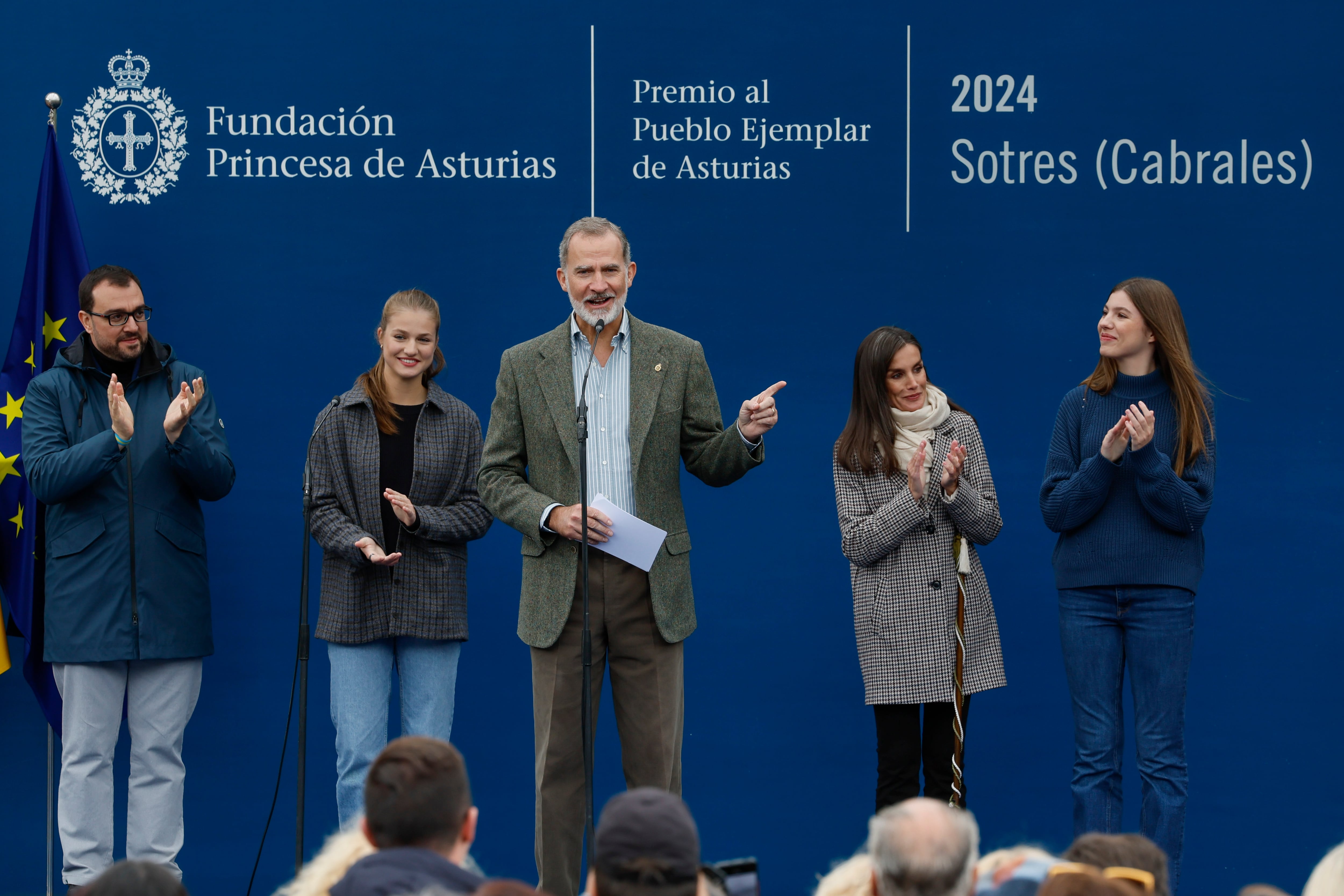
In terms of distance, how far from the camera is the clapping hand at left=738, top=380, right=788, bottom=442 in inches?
127

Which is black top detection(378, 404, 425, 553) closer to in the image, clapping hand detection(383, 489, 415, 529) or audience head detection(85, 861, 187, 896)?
clapping hand detection(383, 489, 415, 529)

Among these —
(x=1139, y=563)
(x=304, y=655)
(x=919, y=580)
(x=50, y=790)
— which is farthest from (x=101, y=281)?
(x=1139, y=563)

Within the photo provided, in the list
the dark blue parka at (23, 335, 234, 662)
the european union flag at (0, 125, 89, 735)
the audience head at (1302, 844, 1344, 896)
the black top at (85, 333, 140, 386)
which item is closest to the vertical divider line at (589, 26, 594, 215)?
the dark blue parka at (23, 335, 234, 662)

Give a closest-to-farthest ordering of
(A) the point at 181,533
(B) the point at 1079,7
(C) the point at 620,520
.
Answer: (C) the point at 620,520 < (A) the point at 181,533 < (B) the point at 1079,7

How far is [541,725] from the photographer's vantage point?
3396mm

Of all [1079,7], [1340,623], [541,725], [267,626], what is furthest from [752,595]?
[1079,7]

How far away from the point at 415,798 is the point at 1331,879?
1.32 m

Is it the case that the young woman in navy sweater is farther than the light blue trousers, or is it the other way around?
the light blue trousers

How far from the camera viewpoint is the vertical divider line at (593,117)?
170 inches

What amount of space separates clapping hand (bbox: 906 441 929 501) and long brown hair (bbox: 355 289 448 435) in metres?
1.35

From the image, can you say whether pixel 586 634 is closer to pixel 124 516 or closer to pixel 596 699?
pixel 596 699

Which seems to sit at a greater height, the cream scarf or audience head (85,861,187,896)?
the cream scarf

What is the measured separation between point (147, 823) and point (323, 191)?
6.63 ft

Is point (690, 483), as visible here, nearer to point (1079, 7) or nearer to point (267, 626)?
point (267, 626)
